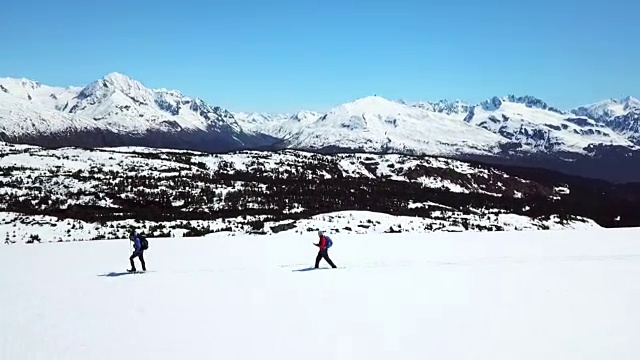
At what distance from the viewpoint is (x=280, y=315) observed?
1431 centimetres

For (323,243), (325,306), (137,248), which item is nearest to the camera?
(325,306)

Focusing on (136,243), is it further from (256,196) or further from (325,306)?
(256,196)

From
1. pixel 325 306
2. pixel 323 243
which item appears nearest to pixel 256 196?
pixel 323 243

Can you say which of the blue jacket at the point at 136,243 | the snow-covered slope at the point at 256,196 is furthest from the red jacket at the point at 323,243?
the snow-covered slope at the point at 256,196

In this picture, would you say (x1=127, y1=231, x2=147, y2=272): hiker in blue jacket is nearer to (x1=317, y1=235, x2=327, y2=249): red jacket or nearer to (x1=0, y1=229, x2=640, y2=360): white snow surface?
(x1=0, y1=229, x2=640, y2=360): white snow surface

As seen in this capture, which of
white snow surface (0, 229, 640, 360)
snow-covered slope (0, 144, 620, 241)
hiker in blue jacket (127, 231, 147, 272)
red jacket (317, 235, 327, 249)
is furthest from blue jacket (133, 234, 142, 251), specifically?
snow-covered slope (0, 144, 620, 241)

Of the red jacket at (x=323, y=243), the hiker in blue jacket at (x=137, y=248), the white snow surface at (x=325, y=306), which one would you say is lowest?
the white snow surface at (x=325, y=306)

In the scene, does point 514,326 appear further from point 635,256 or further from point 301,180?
point 301,180

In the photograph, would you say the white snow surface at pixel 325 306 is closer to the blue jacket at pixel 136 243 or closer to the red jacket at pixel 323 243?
the red jacket at pixel 323 243

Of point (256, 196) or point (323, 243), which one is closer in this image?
point (323, 243)

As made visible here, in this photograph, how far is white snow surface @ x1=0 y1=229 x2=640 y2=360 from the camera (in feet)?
38.1

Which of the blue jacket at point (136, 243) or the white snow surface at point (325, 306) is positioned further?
the blue jacket at point (136, 243)

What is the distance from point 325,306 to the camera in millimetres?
15148

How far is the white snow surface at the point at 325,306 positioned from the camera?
38.1 ft
